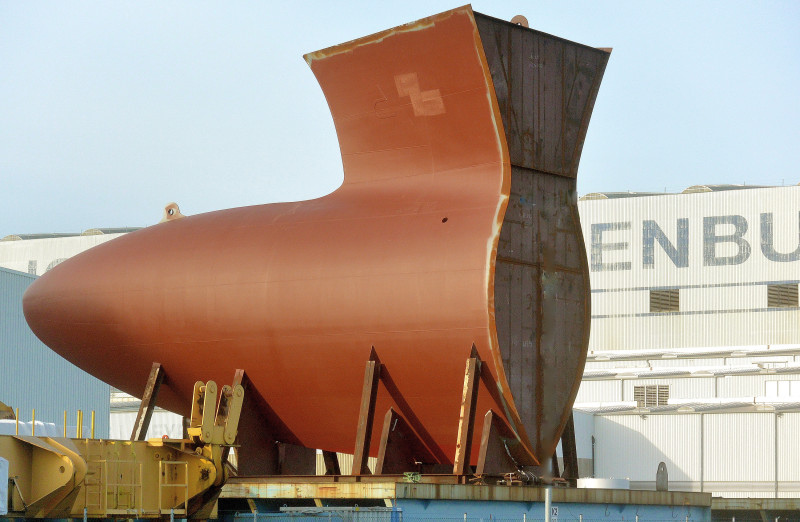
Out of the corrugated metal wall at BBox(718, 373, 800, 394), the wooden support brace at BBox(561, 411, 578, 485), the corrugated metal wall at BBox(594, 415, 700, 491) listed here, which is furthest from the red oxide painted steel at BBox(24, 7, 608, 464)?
the corrugated metal wall at BBox(718, 373, 800, 394)

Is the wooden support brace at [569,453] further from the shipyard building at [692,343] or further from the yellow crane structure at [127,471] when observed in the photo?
the shipyard building at [692,343]

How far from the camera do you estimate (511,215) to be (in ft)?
76.5

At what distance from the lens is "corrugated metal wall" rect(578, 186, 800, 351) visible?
5600 cm

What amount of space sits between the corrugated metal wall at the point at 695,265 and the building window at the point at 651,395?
21.1 ft

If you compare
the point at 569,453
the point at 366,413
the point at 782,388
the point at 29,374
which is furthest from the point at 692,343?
the point at 366,413

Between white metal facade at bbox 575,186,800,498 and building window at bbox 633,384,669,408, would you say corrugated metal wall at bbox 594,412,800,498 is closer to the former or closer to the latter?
white metal facade at bbox 575,186,800,498

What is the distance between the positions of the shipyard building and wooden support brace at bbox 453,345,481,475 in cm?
2461

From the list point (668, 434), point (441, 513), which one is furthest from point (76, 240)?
point (441, 513)

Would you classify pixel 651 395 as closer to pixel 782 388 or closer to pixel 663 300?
pixel 782 388

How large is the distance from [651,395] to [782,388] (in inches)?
219

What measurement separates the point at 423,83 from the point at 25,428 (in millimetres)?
10372

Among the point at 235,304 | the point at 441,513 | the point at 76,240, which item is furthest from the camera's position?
the point at 76,240

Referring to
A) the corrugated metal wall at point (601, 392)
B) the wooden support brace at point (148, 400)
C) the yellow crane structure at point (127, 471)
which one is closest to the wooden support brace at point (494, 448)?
the yellow crane structure at point (127, 471)

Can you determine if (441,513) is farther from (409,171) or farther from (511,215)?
(409,171)
